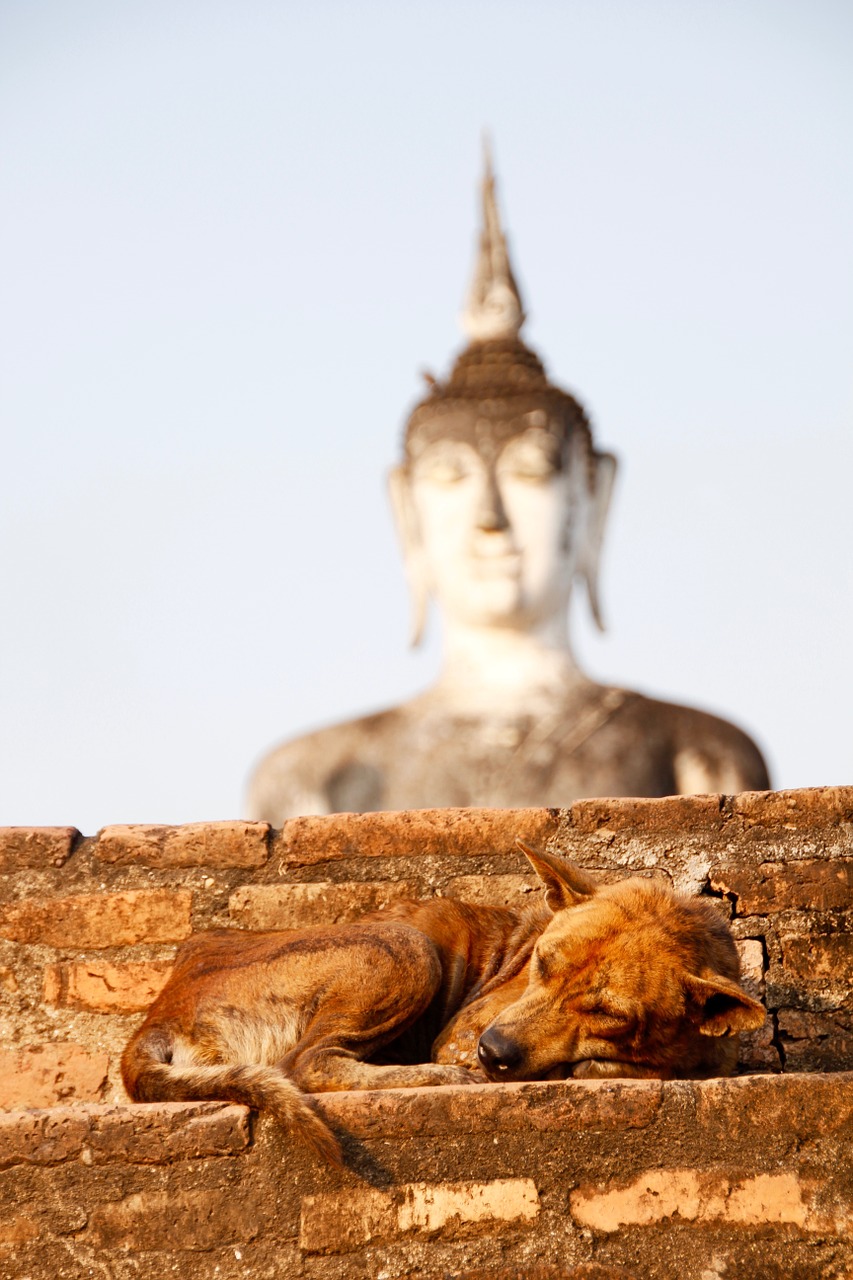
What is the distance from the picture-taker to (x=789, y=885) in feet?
15.7

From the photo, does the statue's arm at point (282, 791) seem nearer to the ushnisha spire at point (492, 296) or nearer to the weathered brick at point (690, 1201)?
the ushnisha spire at point (492, 296)

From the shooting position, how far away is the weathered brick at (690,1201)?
3469 millimetres

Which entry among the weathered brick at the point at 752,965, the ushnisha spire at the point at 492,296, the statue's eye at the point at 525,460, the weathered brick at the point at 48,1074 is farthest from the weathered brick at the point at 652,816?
the ushnisha spire at the point at 492,296

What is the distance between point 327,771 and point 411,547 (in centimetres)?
143

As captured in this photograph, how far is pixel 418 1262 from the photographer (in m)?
3.41

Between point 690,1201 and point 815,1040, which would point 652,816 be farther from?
point 690,1201

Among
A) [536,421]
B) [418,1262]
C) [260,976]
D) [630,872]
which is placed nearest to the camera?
[418,1262]

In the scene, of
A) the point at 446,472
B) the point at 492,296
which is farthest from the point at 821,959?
the point at 492,296

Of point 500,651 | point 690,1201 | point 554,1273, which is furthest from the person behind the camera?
point 500,651

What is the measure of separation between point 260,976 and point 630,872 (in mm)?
1272

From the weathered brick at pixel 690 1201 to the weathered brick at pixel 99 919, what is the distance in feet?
5.84

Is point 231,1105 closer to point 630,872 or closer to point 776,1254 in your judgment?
point 776,1254

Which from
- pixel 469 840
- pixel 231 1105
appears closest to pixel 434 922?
pixel 469 840

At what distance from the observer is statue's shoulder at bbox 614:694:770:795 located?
7082 mm
